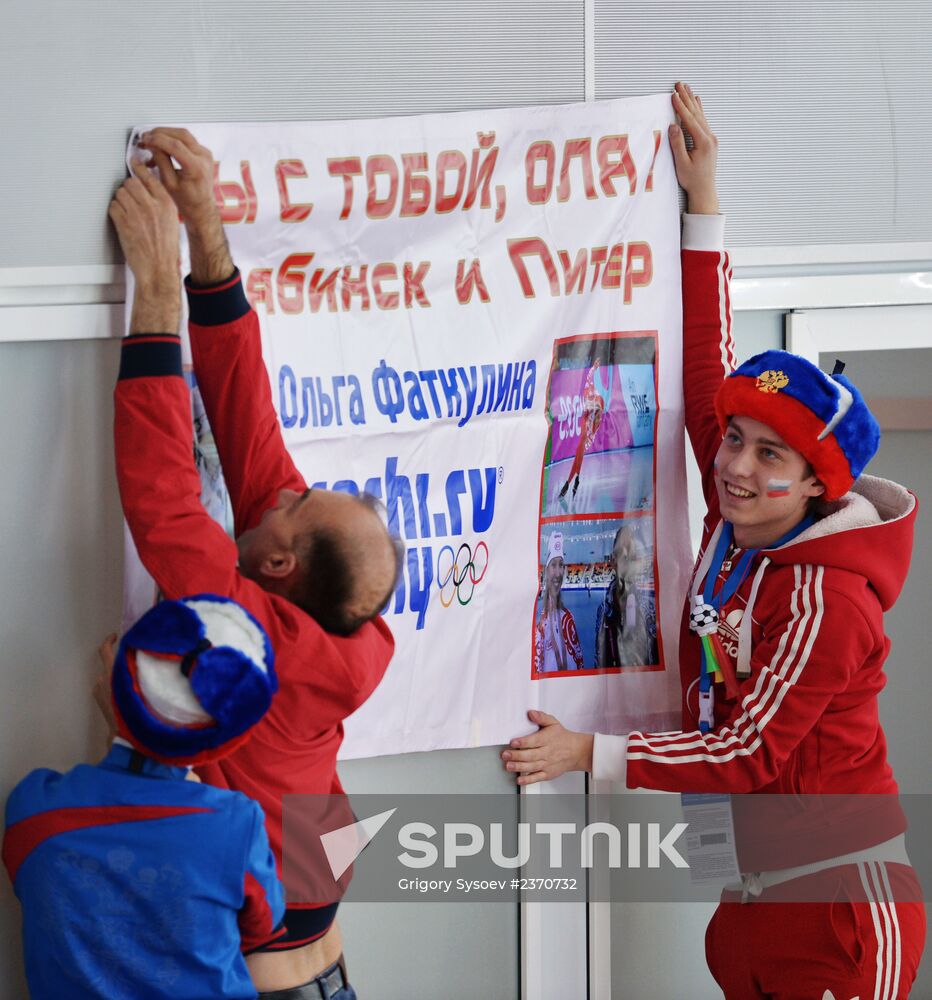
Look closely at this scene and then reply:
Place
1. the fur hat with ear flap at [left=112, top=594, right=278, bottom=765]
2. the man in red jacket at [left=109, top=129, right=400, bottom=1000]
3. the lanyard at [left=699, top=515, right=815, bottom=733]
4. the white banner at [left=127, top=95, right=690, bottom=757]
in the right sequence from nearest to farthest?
the fur hat with ear flap at [left=112, top=594, right=278, bottom=765]
the man in red jacket at [left=109, top=129, right=400, bottom=1000]
the white banner at [left=127, top=95, right=690, bottom=757]
the lanyard at [left=699, top=515, right=815, bottom=733]

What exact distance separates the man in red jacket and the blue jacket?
0.16 meters

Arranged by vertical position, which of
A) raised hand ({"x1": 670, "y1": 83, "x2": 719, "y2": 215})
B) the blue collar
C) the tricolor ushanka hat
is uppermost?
raised hand ({"x1": 670, "y1": 83, "x2": 719, "y2": 215})

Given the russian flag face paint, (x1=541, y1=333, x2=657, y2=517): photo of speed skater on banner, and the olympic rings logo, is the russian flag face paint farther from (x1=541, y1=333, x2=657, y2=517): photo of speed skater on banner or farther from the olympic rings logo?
the olympic rings logo

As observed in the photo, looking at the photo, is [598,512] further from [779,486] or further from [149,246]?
[149,246]

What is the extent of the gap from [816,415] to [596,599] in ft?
1.59

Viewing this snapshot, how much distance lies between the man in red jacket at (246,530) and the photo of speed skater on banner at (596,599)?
1.39ft

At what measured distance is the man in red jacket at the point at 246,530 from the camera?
1456 millimetres

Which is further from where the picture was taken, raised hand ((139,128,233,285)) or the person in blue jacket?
raised hand ((139,128,233,285))

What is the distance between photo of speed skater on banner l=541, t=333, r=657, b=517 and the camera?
77.8 inches

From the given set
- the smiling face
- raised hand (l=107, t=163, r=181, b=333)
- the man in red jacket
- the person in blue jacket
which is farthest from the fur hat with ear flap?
the smiling face

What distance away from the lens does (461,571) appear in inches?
76.4

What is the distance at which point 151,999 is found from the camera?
4.41 ft

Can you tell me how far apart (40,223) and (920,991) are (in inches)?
102

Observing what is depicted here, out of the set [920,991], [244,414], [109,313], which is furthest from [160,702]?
[920,991]
